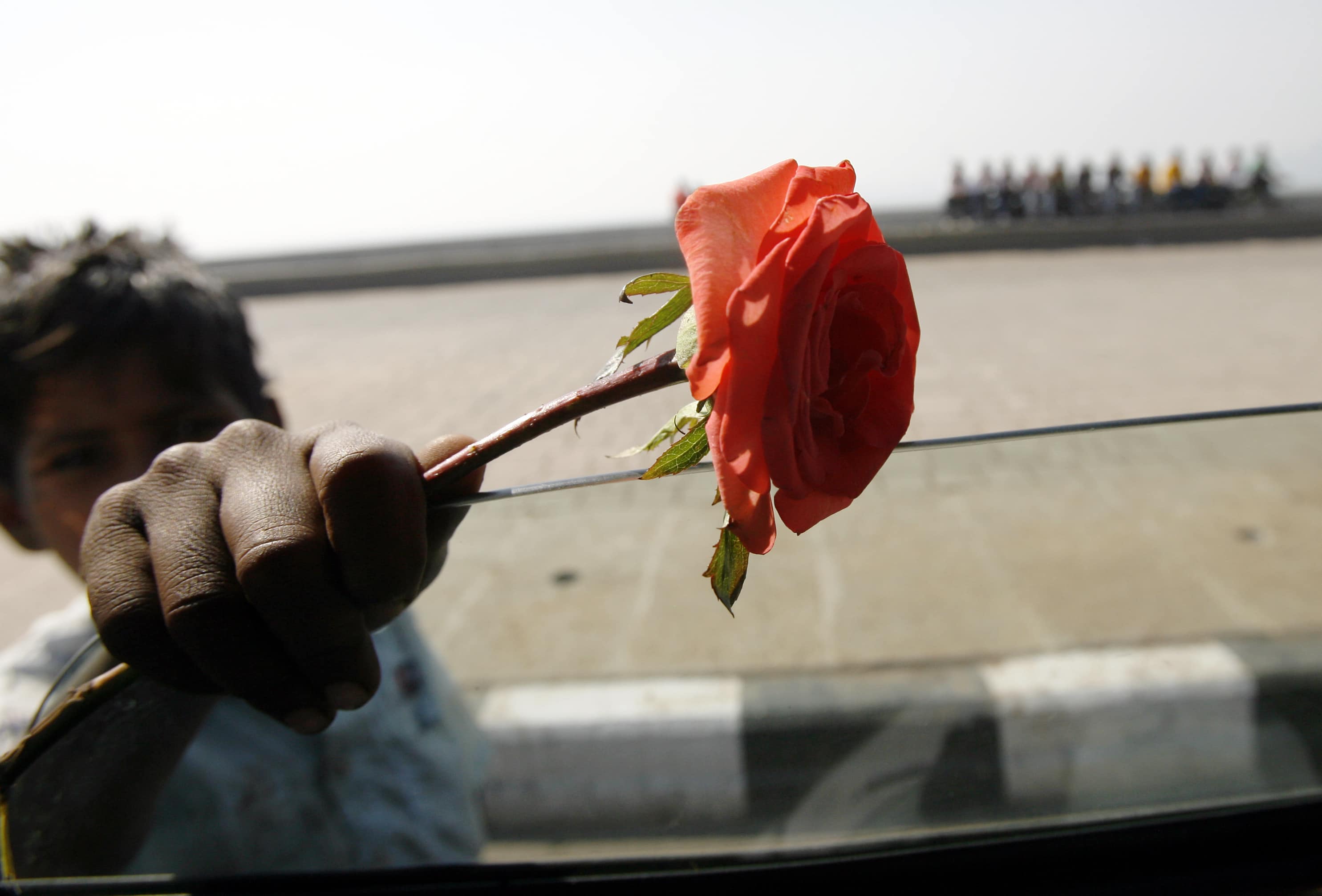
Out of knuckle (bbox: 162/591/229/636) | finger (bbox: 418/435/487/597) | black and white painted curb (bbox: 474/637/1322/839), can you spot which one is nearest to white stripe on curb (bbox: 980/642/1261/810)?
black and white painted curb (bbox: 474/637/1322/839)

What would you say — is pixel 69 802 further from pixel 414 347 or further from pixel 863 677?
pixel 414 347

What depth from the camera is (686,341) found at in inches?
19.8

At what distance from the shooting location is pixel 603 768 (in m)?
1.20

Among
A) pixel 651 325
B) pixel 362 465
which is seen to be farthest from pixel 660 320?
pixel 362 465

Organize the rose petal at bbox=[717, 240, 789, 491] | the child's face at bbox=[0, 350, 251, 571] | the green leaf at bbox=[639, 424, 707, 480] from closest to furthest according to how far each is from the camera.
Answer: the rose petal at bbox=[717, 240, 789, 491] < the green leaf at bbox=[639, 424, 707, 480] < the child's face at bbox=[0, 350, 251, 571]

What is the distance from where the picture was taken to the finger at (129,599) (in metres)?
0.59

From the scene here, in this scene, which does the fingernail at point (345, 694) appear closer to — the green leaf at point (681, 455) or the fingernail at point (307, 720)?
the fingernail at point (307, 720)

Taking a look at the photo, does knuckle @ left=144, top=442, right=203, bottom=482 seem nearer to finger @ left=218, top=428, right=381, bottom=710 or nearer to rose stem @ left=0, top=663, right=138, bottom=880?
finger @ left=218, top=428, right=381, bottom=710

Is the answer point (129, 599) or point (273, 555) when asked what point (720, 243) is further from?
point (129, 599)

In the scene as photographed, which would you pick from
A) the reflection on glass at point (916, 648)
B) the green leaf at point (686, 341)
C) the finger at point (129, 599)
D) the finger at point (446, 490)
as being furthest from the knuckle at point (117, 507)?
the green leaf at point (686, 341)

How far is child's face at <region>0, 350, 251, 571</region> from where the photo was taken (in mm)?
1403

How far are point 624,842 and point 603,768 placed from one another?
0.28 m

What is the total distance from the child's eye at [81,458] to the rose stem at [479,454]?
2.64ft

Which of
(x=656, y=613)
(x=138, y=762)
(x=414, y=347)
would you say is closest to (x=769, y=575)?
(x=656, y=613)
